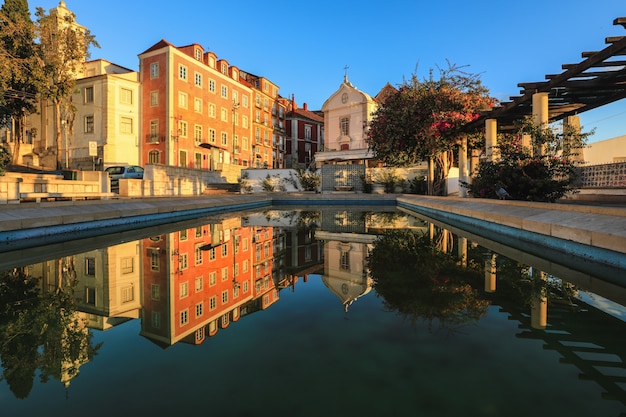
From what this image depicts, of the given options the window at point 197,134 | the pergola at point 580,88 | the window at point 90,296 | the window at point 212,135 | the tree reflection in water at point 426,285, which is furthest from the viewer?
the window at point 212,135

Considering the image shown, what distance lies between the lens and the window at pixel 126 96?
30.7m

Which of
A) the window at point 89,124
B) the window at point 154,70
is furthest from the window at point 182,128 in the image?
the window at point 89,124

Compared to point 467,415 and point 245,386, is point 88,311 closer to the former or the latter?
point 245,386

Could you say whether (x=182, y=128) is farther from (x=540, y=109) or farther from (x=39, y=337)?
(x=39, y=337)

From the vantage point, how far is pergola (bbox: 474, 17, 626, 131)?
6.90 meters

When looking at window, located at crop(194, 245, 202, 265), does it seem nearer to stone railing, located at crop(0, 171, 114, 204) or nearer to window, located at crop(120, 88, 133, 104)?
stone railing, located at crop(0, 171, 114, 204)

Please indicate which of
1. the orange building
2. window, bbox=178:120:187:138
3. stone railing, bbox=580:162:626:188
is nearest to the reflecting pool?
stone railing, bbox=580:162:626:188

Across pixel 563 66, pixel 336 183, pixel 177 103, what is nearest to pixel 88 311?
pixel 563 66

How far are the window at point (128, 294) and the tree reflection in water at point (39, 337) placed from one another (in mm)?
438

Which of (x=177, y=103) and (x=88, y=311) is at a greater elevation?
(x=177, y=103)

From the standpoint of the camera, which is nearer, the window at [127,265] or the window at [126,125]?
the window at [127,265]

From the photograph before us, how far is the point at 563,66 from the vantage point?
8133mm

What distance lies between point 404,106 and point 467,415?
1643 centimetres

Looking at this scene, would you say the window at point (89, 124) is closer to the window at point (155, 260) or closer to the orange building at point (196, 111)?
the orange building at point (196, 111)
